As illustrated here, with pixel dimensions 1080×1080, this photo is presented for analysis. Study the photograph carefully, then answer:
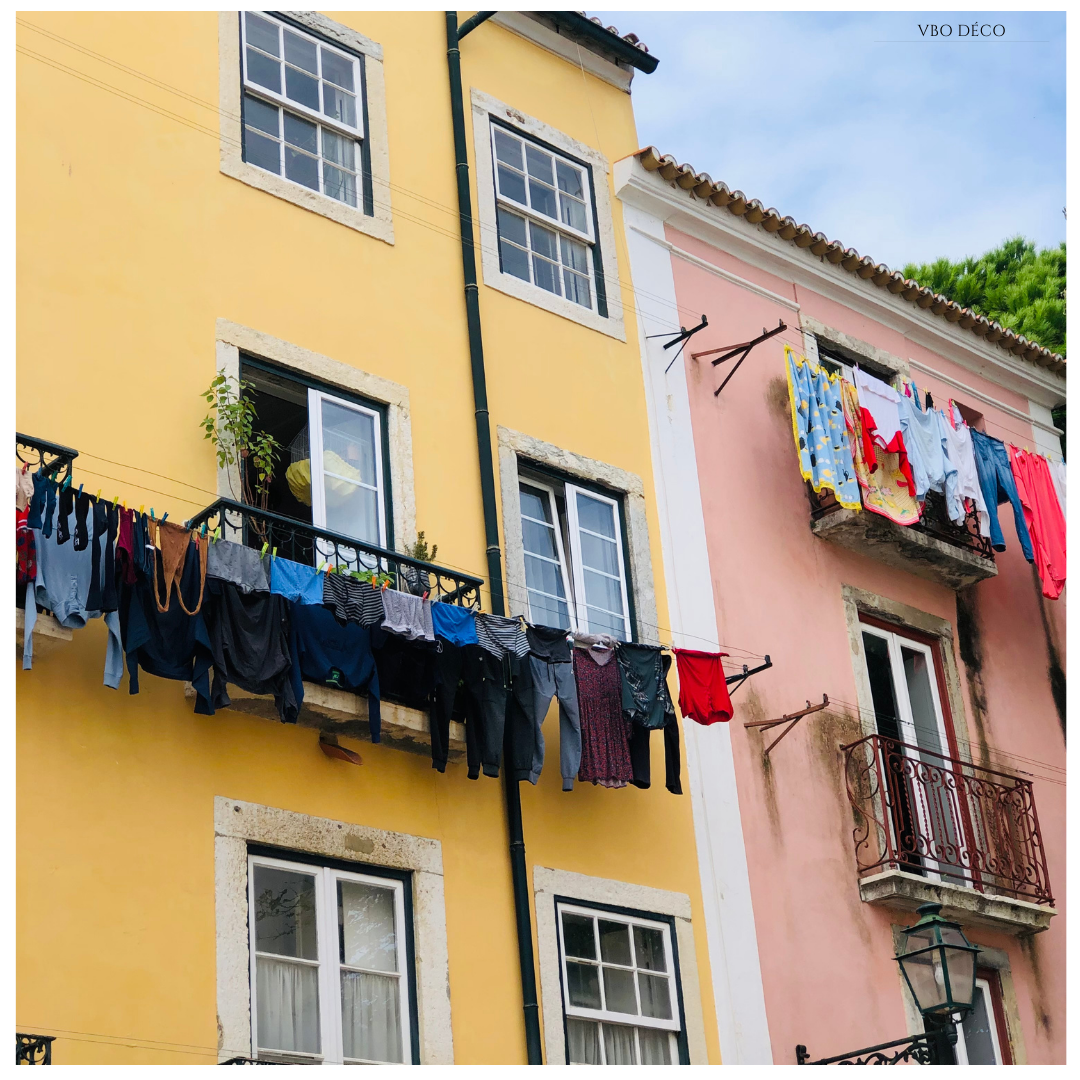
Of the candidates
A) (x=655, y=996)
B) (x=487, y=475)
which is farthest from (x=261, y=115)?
(x=655, y=996)

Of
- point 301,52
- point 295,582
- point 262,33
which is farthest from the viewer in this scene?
point 301,52

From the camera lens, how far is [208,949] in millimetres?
9289

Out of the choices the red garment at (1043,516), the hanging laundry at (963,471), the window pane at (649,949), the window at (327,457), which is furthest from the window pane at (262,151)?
the red garment at (1043,516)

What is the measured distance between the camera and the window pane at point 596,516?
1300 cm

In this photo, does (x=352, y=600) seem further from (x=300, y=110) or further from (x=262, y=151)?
(x=300, y=110)

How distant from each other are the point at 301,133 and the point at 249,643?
4672 millimetres

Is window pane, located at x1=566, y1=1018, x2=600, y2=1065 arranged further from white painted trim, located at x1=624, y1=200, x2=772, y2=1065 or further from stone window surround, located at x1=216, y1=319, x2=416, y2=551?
stone window surround, located at x1=216, y1=319, x2=416, y2=551

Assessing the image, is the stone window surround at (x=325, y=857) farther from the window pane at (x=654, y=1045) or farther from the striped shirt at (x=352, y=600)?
the window pane at (x=654, y=1045)

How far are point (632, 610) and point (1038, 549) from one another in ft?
15.9

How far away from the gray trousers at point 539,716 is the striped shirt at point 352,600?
1.17 meters

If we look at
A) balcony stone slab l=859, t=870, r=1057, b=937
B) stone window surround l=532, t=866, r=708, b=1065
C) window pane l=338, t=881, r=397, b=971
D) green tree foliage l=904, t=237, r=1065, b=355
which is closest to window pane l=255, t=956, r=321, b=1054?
window pane l=338, t=881, r=397, b=971

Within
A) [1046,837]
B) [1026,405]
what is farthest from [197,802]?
[1026,405]

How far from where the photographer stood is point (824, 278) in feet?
53.3

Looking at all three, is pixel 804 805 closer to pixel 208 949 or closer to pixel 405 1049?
pixel 405 1049
